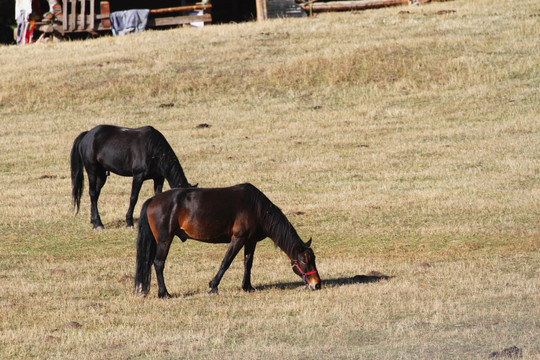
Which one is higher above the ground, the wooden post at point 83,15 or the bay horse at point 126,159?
the wooden post at point 83,15

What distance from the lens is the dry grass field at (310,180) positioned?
9367 millimetres

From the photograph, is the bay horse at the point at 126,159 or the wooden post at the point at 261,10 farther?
the wooden post at the point at 261,10

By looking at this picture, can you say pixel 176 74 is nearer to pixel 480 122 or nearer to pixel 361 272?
pixel 480 122

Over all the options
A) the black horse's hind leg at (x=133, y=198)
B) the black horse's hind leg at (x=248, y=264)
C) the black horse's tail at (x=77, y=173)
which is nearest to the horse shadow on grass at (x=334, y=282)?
the black horse's hind leg at (x=248, y=264)

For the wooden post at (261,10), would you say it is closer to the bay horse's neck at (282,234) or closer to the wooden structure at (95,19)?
the wooden structure at (95,19)

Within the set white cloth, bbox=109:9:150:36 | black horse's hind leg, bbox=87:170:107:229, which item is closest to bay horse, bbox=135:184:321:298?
black horse's hind leg, bbox=87:170:107:229

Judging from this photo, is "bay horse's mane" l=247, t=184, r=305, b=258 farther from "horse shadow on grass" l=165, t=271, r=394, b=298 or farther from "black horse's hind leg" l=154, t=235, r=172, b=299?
"black horse's hind leg" l=154, t=235, r=172, b=299

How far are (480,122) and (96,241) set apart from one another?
50.8ft

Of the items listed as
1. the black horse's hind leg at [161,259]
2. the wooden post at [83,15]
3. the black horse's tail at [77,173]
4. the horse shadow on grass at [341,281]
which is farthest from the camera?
the wooden post at [83,15]

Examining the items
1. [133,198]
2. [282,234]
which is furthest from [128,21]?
[282,234]

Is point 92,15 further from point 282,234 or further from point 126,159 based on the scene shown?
point 282,234

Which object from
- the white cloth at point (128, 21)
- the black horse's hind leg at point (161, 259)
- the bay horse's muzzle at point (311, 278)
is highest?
the white cloth at point (128, 21)

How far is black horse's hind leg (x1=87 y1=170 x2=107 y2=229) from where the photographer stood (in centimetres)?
1700

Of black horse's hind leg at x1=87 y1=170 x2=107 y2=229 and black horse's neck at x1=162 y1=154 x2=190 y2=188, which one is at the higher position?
black horse's neck at x1=162 y1=154 x2=190 y2=188
